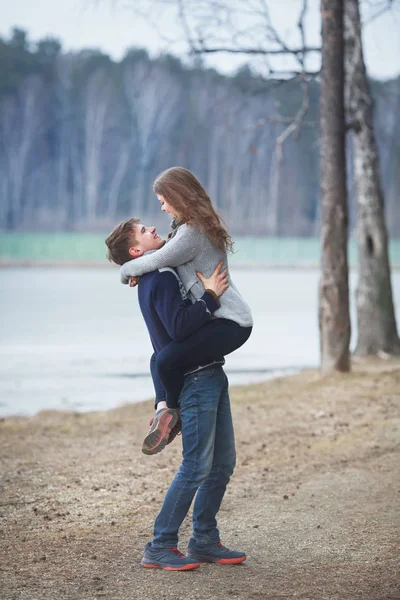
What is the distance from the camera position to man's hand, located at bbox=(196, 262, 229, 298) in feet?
14.1

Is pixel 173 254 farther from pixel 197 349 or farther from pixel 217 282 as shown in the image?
pixel 197 349

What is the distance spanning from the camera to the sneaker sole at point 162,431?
4367mm

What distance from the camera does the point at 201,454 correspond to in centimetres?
431

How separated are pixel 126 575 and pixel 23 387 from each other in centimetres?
728

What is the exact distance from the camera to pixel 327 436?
26.5 feet

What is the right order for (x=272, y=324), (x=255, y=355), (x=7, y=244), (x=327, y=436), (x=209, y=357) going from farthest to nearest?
(x=7, y=244) < (x=272, y=324) < (x=255, y=355) < (x=327, y=436) < (x=209, y=357)

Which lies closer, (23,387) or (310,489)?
(310,489)

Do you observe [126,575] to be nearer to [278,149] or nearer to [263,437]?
Answer: [263,437]

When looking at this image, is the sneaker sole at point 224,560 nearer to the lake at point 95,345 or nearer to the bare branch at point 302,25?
the lake at point 95,345

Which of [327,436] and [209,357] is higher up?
[209,357]

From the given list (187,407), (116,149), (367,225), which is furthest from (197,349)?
(116,149)

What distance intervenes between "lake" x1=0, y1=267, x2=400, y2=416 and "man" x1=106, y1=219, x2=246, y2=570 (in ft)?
18.8

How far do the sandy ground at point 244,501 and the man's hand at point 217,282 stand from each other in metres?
1.28

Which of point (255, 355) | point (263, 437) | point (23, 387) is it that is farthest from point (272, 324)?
point (263, 437)
